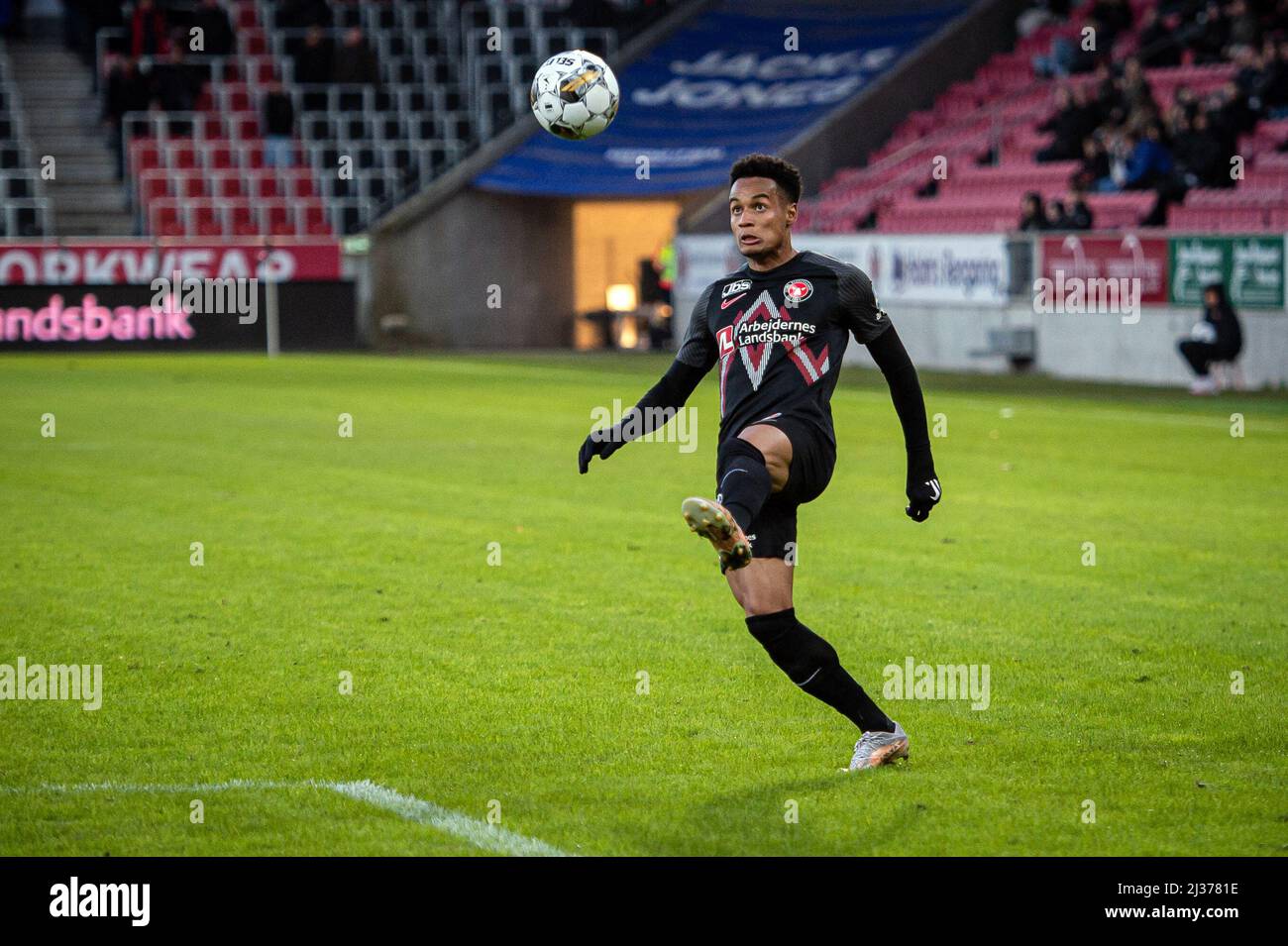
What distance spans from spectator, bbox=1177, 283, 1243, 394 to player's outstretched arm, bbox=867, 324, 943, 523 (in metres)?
16.4

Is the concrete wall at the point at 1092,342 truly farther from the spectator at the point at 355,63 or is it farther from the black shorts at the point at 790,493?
the black shorts at the point at 790,493

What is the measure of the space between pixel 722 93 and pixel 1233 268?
14781 millimetres

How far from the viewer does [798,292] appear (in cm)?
607

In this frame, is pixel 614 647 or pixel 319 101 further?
pixel 319 101

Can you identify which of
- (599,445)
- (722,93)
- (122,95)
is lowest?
(599,445)

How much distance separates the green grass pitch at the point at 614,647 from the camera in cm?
554

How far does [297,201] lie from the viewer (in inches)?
1310

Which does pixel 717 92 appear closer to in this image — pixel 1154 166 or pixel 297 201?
pixel 297 201

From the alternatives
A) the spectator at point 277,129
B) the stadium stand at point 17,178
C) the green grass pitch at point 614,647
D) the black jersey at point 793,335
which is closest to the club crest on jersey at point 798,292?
the black jersey at point 793,335

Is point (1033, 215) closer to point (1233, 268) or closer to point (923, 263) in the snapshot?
point (923, 263)

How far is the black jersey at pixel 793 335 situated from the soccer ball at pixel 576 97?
7.43 feet

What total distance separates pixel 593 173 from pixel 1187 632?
25852 mm

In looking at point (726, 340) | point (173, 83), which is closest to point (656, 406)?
point (726, 340)

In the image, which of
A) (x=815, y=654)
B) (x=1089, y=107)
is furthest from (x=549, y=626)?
(x=1089, y=107)
